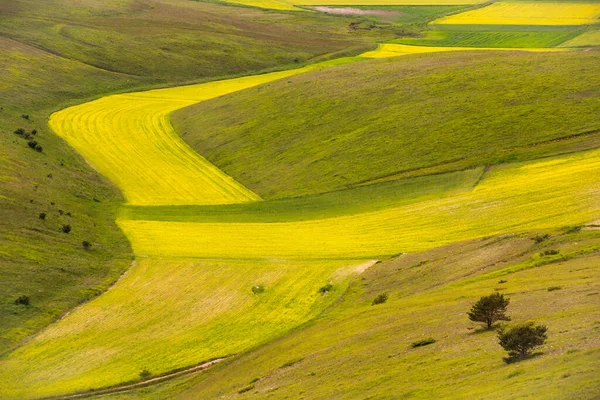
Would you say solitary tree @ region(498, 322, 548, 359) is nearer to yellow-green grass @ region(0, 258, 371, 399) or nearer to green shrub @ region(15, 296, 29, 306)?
yellow-green grass @ region(0, 258, 371, 399)

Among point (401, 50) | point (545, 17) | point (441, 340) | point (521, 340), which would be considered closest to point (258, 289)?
point (441, 340)

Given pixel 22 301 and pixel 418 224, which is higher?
pixel 418 224

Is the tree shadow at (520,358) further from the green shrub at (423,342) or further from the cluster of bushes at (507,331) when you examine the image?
the green shrub at (423,342)

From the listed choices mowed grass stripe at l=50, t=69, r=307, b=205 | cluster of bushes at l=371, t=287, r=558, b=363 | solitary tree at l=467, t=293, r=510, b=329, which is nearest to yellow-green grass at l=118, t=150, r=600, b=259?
mowed grass stripe at l=50, t=69, r=307, b=205

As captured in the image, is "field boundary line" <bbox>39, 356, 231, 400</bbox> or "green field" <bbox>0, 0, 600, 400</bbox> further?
"field boundary line" <bbox>39, 356, 231, 400</bbox>

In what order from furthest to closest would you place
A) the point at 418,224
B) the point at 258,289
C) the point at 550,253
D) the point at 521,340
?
the point at 418,224
the point at 258,289
the point at 550,253
the point at 521,340

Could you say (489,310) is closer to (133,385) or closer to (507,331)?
(507,331)
